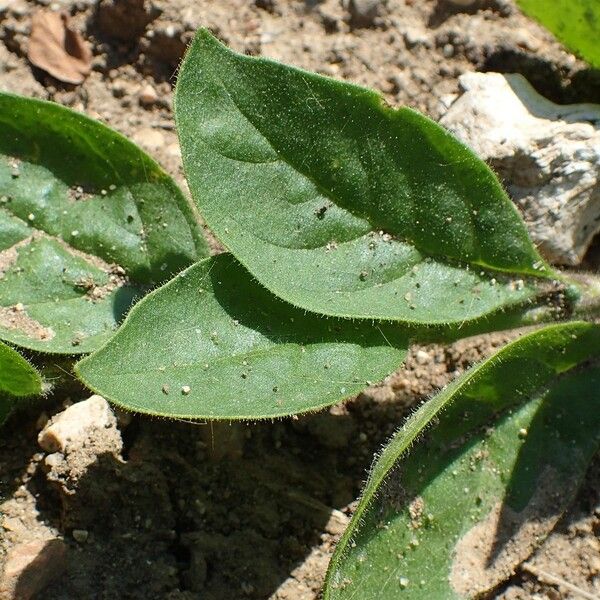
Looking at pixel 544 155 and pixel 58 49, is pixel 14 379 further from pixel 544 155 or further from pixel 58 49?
pixel 544 155

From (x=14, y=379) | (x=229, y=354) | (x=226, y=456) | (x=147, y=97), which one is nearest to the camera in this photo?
(x=229, y=354)

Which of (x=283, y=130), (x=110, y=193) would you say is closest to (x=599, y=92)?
(x=283, y=130)

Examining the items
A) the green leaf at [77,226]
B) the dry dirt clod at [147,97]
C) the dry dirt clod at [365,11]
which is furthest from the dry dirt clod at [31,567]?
the dry dirt clod at [365,11]

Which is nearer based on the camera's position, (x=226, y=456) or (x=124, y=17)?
(x=226, y=456)

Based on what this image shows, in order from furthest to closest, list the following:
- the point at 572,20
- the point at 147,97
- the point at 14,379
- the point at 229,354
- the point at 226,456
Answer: the point at 147,97 < the point at 572,20 < the point at 226,456 < the point at 14,379 < the point at 229,354

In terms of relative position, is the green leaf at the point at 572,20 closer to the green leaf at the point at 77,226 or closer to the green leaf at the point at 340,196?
the green leaf at the point at 340,196

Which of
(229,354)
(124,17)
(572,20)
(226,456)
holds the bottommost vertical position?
(226,456)

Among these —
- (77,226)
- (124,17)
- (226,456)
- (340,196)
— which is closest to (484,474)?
(226,456)
